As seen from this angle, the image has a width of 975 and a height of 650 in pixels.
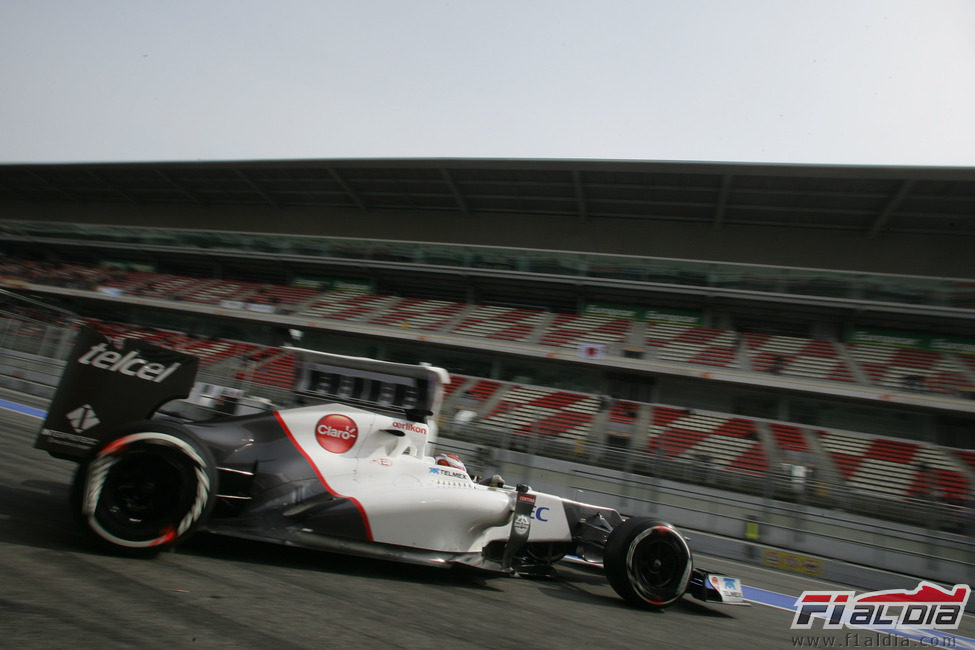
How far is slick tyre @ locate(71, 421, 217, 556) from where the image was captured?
2906 millimetres

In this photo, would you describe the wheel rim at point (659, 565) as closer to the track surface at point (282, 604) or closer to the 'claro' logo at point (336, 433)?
the track surface at point (282, 604)

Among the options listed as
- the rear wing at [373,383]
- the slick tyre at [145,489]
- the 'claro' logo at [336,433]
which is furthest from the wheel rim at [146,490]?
the rear wing at [373,383]

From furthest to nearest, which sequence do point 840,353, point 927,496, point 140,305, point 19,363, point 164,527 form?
point 140,305 < point 840,353 < point 19,363 < point 927,496 < point 164,527

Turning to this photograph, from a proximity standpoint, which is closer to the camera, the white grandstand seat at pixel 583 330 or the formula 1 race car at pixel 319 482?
the formula 1 race car at pixel 319 482

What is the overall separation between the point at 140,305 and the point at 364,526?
2537 cm

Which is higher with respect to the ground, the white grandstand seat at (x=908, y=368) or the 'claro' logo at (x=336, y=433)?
the white grandstand seat at (x=908, y=368)

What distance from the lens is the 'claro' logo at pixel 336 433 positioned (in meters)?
3.91

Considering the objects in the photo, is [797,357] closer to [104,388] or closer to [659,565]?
[659,565]

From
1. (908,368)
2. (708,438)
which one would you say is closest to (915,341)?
(908,368)

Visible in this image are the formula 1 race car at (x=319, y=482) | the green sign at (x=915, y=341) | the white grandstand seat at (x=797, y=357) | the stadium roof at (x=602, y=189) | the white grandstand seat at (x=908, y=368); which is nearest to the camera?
the formula 1 race car at (x=319, y=482)

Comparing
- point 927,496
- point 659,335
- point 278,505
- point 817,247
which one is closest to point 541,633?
point 278,505

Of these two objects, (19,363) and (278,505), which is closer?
(278,505)

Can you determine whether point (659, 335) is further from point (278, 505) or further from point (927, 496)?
point (278, 505)

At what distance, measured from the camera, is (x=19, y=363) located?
12.9 m
